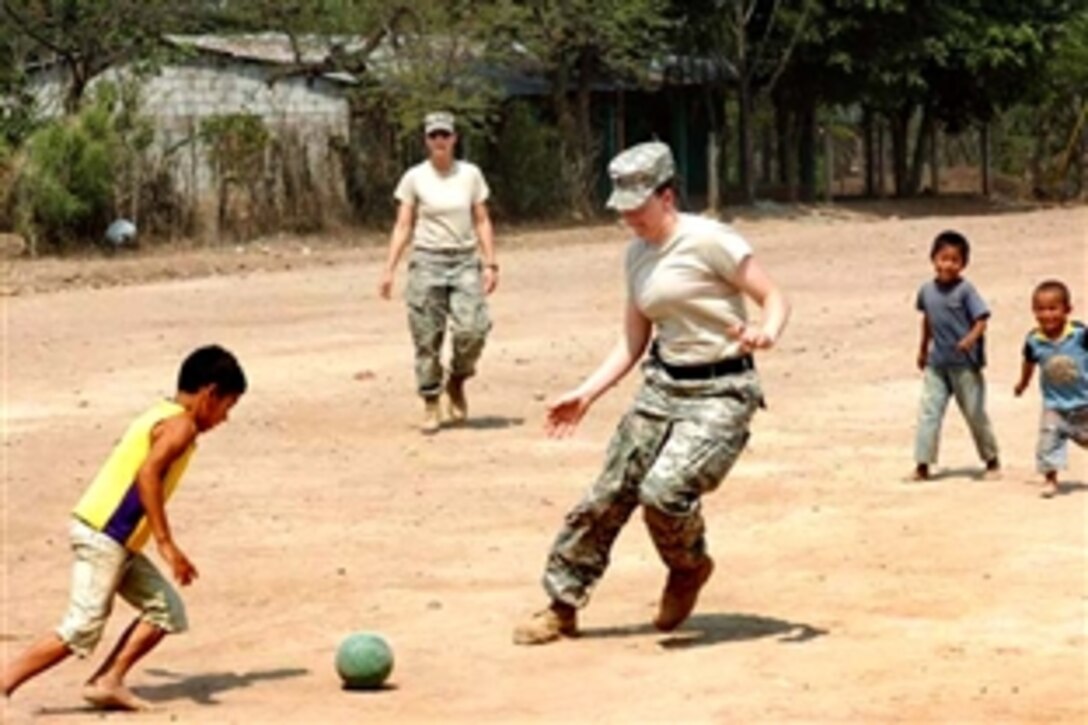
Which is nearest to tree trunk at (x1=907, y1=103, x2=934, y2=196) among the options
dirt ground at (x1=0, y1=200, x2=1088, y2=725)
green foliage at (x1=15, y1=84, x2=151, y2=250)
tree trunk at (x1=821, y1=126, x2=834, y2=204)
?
tree trunk at (x1=821, y1=126, x2=834, y2=204)

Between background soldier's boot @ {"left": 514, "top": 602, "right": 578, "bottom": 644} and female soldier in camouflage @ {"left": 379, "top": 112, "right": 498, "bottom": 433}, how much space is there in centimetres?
659

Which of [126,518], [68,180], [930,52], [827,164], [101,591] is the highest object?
[126,518]

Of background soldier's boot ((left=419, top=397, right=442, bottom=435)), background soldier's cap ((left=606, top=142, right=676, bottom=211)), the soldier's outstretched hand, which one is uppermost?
background soldier's cap ((left=606, top=142, right=676, bottom=211))

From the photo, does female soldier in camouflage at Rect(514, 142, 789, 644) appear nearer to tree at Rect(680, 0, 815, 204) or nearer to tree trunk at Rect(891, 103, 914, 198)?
tree at Rect(680, 0, 815, 204)

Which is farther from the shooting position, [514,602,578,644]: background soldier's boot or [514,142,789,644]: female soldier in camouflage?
[514,602,578,644]: background soldier's boot

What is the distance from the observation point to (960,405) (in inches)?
551

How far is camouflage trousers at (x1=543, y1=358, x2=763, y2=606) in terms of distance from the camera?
9578 millimetres

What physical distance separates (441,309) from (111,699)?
25.5 ft

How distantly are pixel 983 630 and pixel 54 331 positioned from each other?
55.0ft

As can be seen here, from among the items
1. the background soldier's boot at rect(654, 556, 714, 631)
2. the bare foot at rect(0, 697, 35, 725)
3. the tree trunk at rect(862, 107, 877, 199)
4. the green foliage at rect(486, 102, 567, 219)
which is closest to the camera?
the bare foot at rect(0, 697, 35, 725)

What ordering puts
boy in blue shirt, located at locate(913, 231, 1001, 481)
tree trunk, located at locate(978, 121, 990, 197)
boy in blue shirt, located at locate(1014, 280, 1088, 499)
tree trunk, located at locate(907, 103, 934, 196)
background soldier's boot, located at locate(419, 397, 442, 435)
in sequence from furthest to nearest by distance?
tree trunk, located at locate(907, 103, 934, 196), tree trunk, located at locate(978, 121, 990, 197), background soldier's boot, located at locate(419, 397, 442, 435), boy in blue shirt, located at locate(913, 231, 1001, 481), boy in blue shirt, located at locate(1014, 280, 1088, 499)

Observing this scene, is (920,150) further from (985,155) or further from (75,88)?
(75,88)

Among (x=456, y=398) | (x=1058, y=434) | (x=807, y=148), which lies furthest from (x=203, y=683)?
(x=807, y=148)

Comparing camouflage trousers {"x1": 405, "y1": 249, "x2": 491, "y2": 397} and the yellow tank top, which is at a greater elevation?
the yellow tank top
